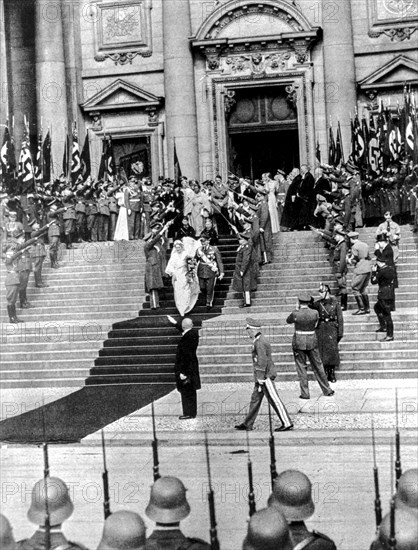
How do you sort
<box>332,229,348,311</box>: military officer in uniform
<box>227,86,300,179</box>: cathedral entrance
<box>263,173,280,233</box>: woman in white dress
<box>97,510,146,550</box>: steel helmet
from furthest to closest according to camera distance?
1. <box>227,86,300,179</box>: cathedral entrance
2. <box>263,173,280,233</box>: woman in white dress
3. <box>332,229,348,311</box>: military officer in uniform
4. <box>97,510,146,550</box>: steel helmet

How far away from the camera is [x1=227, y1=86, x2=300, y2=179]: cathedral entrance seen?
36.0 meters

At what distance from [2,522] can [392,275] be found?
16.1m

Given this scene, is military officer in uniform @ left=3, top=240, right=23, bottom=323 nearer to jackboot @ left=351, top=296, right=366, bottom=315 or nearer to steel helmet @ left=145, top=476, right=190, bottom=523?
jackboot @ left=351, top=296, right=366, bottom=315

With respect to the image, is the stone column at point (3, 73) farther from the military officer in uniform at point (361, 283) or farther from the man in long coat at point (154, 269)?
the military officer in uniform at point (361, 283)

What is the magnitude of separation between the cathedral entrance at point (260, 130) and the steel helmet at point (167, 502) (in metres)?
30.4

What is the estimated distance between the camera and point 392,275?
2062cm

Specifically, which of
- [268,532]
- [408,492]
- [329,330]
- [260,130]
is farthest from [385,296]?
[260,130]

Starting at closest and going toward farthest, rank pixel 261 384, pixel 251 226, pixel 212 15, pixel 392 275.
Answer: pixel 261 384 → pixel 392 275 → pixel 251 226 → pixel 212 15

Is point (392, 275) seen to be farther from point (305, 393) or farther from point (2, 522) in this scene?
point (2, 522)

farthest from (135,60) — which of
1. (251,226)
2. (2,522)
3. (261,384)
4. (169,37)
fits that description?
(2,522)

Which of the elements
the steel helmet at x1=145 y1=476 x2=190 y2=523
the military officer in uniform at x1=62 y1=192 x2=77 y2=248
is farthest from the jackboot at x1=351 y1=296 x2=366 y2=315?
the steel helmet at x1=145 y1=476 x2=190 y2=523

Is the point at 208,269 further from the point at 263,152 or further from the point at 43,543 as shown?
the point at 43,543

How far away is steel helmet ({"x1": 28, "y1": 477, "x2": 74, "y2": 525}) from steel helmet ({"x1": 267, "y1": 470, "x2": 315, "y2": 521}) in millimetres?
1162

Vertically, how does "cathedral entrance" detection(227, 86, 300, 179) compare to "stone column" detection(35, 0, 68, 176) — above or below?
below
